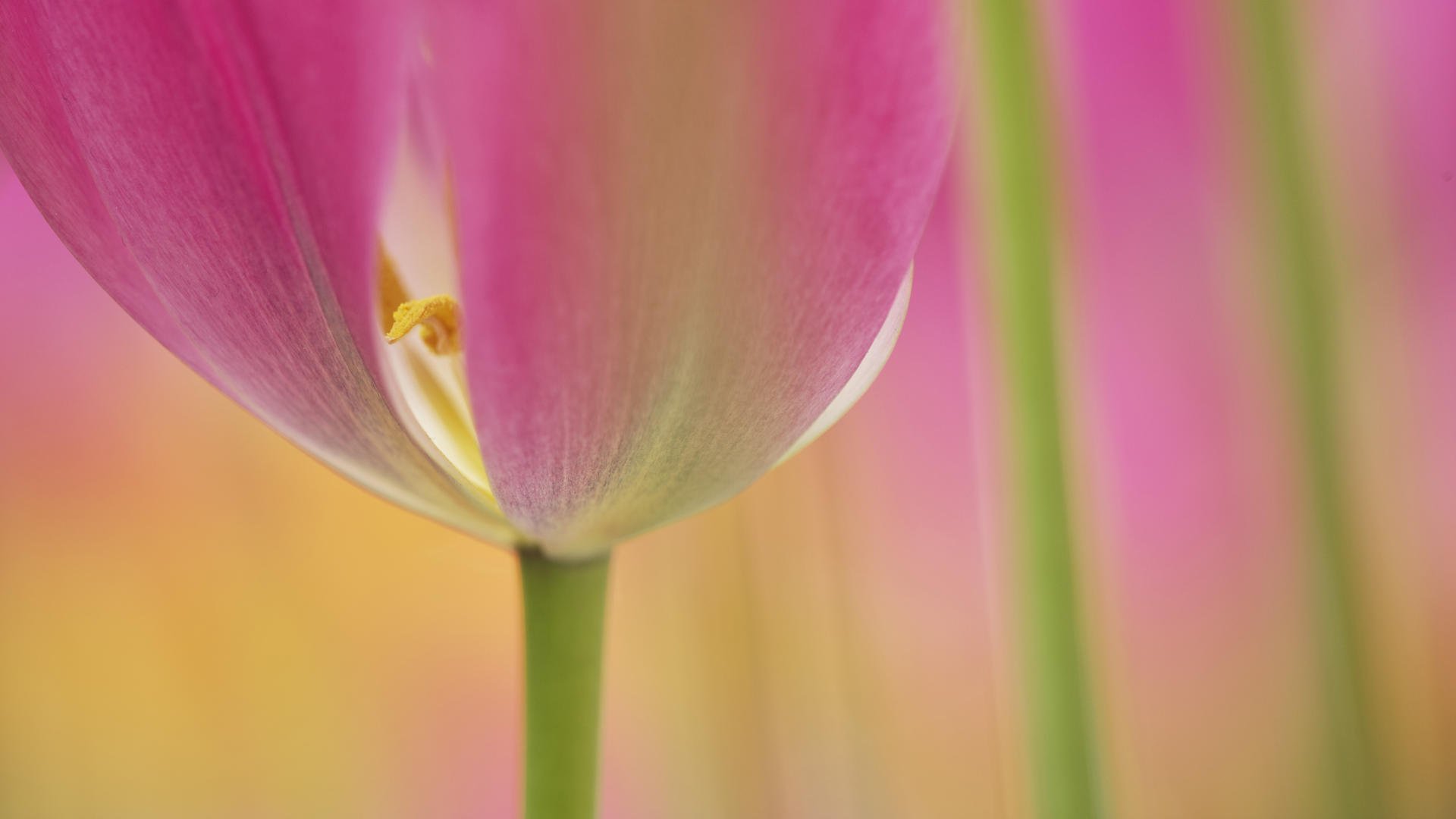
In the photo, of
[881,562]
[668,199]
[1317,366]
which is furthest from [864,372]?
[881,562]

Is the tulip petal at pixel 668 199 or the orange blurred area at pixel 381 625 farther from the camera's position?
the orange blurred area at pixel 381 625

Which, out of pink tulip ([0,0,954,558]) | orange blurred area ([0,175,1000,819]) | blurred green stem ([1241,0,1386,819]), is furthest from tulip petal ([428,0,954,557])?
orange blurred area ([0,175,1000,819])

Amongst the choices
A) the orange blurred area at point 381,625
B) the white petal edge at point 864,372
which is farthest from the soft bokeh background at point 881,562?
the white petal edge at point 864,372

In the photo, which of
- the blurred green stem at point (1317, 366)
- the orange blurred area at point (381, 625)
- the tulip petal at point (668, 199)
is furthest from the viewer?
the orange blurred area at point (381, 625)

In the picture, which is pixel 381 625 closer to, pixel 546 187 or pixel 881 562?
pixel 881 562

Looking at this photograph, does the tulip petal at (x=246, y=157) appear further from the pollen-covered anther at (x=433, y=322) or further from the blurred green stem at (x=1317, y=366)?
the blurred green stem at (x=1317, y=366)

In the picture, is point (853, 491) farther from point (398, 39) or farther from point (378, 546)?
point (398, 39)

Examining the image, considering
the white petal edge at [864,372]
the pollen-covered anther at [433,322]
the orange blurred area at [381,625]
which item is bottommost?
the orange blurred area at [381,625]
